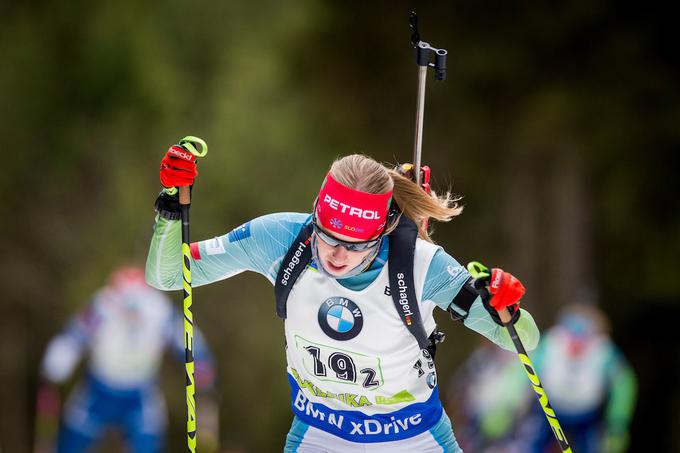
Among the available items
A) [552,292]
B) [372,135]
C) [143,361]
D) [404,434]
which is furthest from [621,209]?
[404,434]

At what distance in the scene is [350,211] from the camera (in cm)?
378

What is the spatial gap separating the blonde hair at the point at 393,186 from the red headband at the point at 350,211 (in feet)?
0.11

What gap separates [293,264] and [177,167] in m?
0.57

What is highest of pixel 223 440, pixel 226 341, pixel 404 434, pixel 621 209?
pixel 404 434

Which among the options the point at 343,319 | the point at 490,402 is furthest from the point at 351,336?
the point at 490,402

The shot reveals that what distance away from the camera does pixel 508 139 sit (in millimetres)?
13602

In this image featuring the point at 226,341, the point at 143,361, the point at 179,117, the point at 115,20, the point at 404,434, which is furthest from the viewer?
the point at 226,341

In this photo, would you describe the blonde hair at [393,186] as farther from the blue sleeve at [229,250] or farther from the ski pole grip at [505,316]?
the ski pole grip at [505,316]

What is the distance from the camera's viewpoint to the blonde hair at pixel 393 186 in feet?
12.7

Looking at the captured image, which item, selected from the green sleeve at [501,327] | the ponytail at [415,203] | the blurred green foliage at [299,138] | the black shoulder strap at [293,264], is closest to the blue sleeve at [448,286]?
the green sleeve at [501,327]

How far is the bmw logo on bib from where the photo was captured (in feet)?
12.7

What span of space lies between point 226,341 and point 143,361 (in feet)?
24.9

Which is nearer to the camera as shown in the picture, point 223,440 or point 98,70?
point 98,70

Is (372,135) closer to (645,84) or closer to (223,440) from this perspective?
(645,84)
